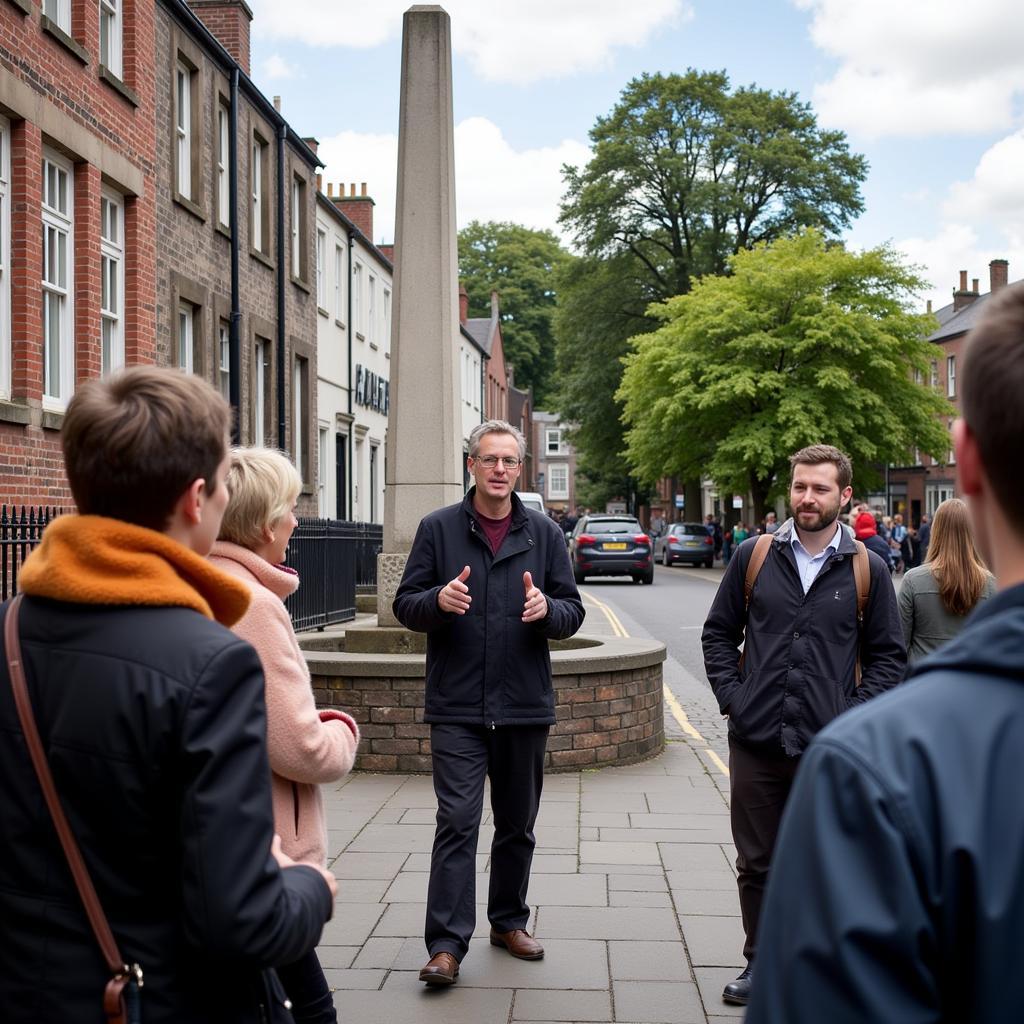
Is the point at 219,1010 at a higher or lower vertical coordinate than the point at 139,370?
lower

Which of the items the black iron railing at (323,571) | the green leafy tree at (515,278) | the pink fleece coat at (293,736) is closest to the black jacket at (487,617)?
the pink fleece coat at (293,736)

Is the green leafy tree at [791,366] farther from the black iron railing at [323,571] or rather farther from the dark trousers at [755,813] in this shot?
the dark trousers at [755,813]

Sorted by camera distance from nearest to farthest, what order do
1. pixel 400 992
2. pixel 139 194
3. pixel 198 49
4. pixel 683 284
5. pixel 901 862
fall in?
pixel 901 862 < pixel 400 992 < pixel 139 194 < pixel 198 49 < pixel 683 284

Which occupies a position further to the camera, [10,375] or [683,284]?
[683,284]

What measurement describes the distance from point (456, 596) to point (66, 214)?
33.9 feet

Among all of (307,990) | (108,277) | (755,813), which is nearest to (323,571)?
(108,277)

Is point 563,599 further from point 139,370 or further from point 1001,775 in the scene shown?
point 1001,775

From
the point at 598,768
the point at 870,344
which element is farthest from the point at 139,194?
the point at 870,344

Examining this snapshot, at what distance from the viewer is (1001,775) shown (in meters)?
1.24

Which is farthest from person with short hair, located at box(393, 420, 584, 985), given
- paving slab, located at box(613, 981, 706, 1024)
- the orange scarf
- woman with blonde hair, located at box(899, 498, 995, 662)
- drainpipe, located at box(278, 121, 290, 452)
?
drainpipe, located at box(278, 121, 290, 452)

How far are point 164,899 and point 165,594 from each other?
452 millimetres

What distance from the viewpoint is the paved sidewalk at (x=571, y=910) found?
14.4ft

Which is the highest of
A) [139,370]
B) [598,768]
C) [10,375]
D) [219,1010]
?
[10,375]

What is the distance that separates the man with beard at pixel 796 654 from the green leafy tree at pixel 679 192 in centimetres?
4342
